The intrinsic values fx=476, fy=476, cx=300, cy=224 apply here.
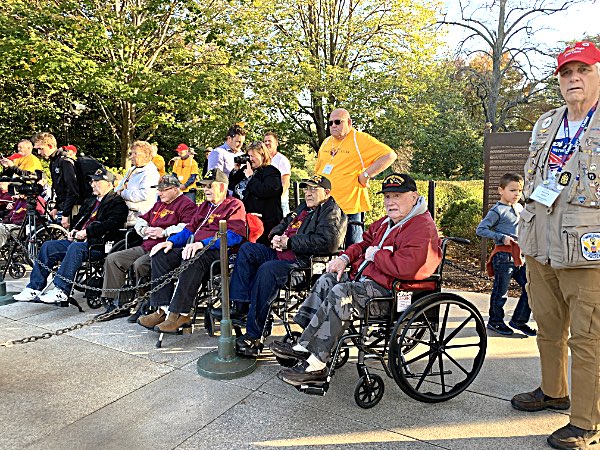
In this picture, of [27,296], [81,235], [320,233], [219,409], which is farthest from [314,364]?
[27,296]

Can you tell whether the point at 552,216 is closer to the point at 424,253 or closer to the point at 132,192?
the point at 424,253

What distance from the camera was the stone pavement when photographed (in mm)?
2652

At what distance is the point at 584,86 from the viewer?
8.27 feet

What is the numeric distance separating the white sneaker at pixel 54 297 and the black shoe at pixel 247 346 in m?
2.36

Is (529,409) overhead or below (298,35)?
below

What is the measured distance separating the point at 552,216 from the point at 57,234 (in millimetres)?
5845

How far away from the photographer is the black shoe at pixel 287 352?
300cm

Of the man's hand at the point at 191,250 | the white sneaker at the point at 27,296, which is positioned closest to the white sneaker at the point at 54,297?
the white sneaker at the point at 27,296

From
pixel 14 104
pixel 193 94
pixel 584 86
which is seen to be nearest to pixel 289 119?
pixel 193 94

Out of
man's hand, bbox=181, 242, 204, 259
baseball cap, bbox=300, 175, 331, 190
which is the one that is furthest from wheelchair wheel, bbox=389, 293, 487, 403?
man's hand, bbox=181, 242, 204, 259

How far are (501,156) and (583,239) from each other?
4089 millimetres

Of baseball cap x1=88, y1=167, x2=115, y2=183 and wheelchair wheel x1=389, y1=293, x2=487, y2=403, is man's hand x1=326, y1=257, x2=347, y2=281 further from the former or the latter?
baseball cap x1=88, y1=167, x2=115, y2=183

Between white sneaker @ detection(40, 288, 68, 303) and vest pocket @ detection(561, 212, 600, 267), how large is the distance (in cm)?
462

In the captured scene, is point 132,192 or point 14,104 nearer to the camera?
point 132,192
